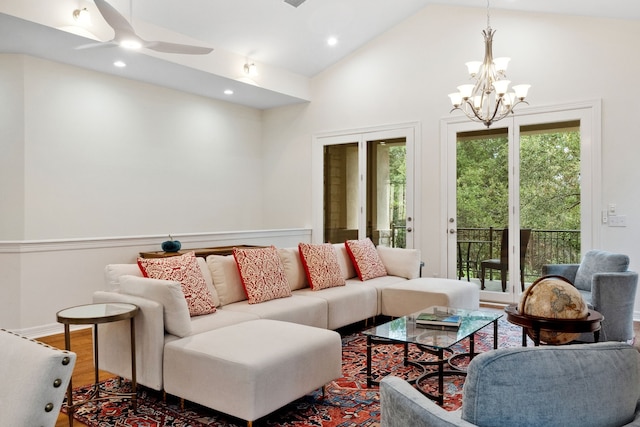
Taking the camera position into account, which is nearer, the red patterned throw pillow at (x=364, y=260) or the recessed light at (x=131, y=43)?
the recessed light at (x=131, y=43)

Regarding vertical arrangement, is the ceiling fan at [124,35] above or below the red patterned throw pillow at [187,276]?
above

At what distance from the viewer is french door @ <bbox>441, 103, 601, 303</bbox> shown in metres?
5.16

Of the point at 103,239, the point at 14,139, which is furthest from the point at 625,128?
the point at 14,139

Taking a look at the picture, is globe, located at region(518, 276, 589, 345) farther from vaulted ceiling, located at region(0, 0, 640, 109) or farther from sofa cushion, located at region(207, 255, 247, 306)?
vaulted ceiling, located at region(0, 0, 640, 109)

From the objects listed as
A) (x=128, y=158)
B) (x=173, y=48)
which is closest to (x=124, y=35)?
(x=173, y=48)

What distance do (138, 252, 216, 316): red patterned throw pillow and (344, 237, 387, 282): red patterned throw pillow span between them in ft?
6.51

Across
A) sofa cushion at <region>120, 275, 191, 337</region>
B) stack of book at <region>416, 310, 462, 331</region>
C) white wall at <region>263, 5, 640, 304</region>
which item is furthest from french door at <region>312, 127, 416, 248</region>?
sofa cushion at <region>120, 275, 191, 337</region>

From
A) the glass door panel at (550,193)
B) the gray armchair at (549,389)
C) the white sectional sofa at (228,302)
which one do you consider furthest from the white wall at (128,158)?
the gray armchair at (549,389)

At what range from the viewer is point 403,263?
530 cm

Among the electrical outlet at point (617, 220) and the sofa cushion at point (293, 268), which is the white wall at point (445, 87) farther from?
the sofa cushion at point (293, 268)

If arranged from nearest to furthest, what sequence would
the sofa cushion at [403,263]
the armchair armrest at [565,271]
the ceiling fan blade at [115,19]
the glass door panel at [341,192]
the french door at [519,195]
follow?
1. the ceiling fan blade at [115,19]
2. the armchair armrest at [565,271]
3. the french door at [519,195]
4. the sofa cushion at [403,263]
5. the glass door panel at [341,192]

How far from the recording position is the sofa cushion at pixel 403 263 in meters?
5.28

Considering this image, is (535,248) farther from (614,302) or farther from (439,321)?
(439,321)

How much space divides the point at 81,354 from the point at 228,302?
4.19 feet
